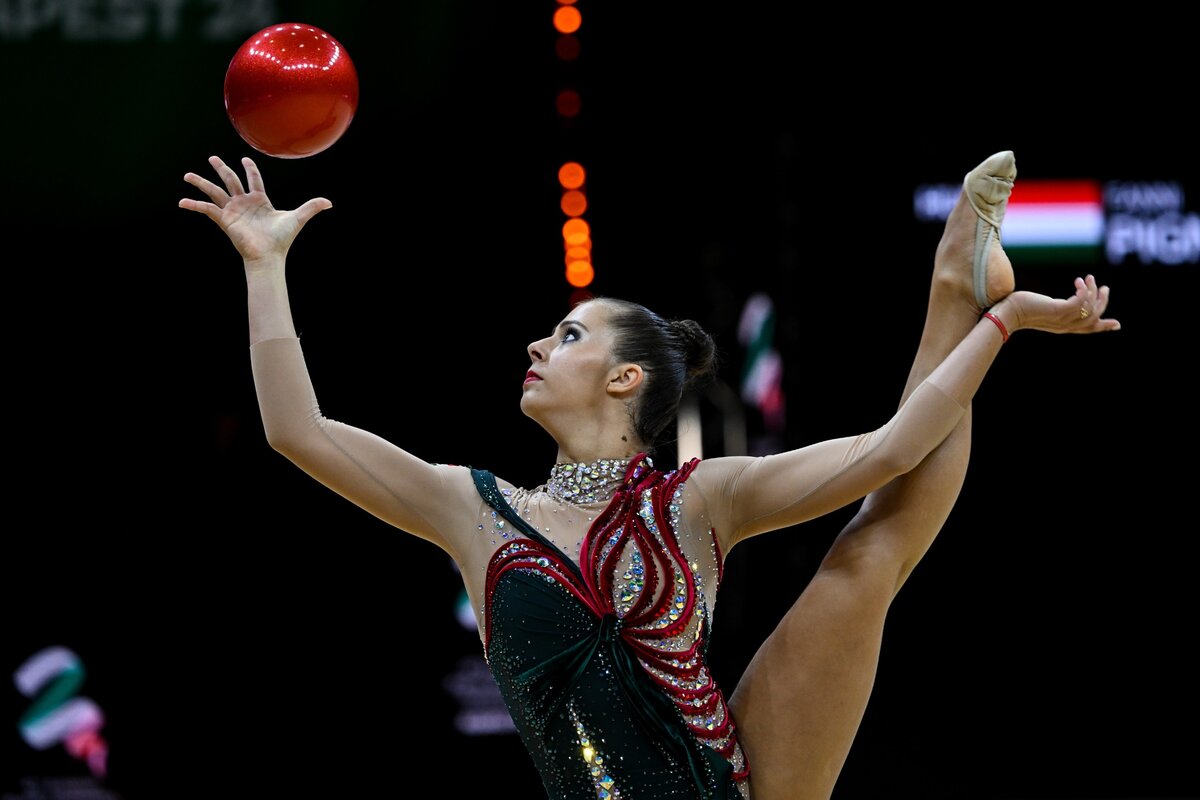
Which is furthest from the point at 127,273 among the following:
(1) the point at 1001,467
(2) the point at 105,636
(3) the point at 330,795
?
(1) the point at 1001,467

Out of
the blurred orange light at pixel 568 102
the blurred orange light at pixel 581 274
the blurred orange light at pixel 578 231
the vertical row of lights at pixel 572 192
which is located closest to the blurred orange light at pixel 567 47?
the vertical row of lights at pixel 572 192

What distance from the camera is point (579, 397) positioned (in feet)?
7.57

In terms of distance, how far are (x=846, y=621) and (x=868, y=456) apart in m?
0.30

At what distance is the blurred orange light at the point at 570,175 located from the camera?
497 centimetres

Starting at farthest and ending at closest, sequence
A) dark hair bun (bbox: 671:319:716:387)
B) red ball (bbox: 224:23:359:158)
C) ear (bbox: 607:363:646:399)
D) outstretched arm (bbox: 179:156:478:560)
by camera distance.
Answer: dark hair bun (bbox: 671:319:716:387), ear (bbox: 607:363:646:399), red ball (bbox: 224:23:359:158), outstretched arm (bbox: 179:156:478:560)

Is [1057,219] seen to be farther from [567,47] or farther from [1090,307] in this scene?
[1090,307]

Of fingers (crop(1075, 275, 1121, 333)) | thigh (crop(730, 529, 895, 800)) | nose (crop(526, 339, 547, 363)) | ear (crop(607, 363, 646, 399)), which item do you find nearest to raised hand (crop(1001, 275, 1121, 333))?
fingers (crop(1075, 275, 1121, 333))

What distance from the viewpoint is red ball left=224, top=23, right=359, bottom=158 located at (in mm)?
2227

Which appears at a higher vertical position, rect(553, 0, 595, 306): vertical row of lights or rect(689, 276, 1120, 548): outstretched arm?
rect(553, 0, 595, 306): vertical row of lights

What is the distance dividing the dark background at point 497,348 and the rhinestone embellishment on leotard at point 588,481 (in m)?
2.57

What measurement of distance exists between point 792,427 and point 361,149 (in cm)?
171

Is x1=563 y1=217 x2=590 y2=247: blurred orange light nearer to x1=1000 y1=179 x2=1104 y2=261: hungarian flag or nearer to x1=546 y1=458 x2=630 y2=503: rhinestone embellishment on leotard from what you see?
x1=1000 y1=179 x2=1104 y2=261: hungarian flag

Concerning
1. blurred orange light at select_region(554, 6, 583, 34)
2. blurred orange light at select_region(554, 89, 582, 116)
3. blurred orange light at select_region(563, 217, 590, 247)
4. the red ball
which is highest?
blurred orange light at select_region(554, 6, 583, 34)

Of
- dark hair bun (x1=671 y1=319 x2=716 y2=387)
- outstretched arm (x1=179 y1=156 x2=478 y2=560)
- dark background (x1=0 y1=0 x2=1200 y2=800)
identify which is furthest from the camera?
dark background (x1=0 y1=0 x2=1200 y2=800)
